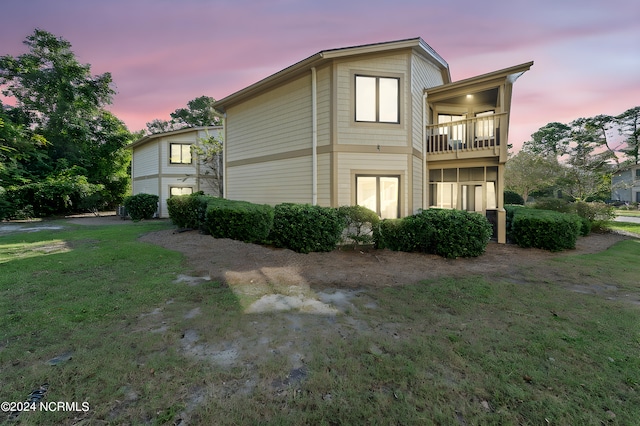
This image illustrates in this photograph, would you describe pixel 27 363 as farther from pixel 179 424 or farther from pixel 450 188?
pixel 450 188

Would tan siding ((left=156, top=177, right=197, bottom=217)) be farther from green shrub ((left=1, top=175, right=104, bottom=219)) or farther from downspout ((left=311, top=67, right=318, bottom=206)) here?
downspout ((left=311, top=67, right=318, bottom=206))

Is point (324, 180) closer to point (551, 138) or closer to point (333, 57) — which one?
point (333, 57)

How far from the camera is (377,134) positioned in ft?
31.4

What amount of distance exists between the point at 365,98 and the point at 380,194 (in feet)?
10.7

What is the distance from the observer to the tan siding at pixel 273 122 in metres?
10.2

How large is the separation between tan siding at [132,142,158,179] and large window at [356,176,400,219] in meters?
17.6

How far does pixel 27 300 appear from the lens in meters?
4.25

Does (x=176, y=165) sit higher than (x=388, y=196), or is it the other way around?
(x=176, y=165)

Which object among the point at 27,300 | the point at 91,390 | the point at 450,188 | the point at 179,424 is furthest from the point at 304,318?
the point at 450,188

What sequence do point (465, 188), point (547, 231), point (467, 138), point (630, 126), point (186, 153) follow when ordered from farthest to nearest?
point (630, 126) → point (186, 153) → point (465, 188) → point (467, 138) → point (547, 231)

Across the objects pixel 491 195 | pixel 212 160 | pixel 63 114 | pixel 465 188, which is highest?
pixel 63 114

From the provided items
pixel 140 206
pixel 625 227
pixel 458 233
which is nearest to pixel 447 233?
pixel 458 233

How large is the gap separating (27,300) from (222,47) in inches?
378

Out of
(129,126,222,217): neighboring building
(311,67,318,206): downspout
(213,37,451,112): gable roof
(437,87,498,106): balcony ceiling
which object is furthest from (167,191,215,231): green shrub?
(437,87,498,106): balcony ceiling
